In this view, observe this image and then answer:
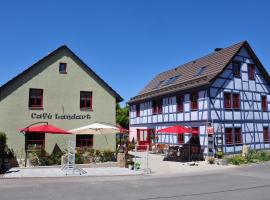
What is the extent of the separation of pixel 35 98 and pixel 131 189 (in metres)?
12.2

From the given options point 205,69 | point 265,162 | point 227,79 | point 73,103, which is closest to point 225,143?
point 265,162

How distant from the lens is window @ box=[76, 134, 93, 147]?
73.9 ft

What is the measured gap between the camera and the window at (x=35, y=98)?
21.5 metres

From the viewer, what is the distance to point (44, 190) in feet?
39.0

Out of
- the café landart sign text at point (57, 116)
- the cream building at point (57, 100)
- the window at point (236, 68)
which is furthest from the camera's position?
the window at point (236, 68)

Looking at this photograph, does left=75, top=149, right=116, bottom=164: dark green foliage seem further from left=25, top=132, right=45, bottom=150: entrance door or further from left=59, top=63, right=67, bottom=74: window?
left=59, top=63, right=67, bottom=74: window

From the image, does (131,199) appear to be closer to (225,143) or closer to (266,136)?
(225,143)

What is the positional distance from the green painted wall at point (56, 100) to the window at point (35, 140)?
33 centimetres

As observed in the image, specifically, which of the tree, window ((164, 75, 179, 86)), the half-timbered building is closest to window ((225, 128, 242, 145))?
the half-timbered building

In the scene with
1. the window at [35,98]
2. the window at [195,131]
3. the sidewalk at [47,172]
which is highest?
the window at [35,98]

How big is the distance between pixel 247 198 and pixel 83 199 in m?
5.57

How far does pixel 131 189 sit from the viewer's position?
40.5 ft

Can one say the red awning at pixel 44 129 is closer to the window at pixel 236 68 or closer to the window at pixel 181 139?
the window at pixel 181 139

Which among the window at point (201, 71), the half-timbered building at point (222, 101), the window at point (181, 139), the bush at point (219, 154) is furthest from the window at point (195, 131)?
the window at point (201, 71)
